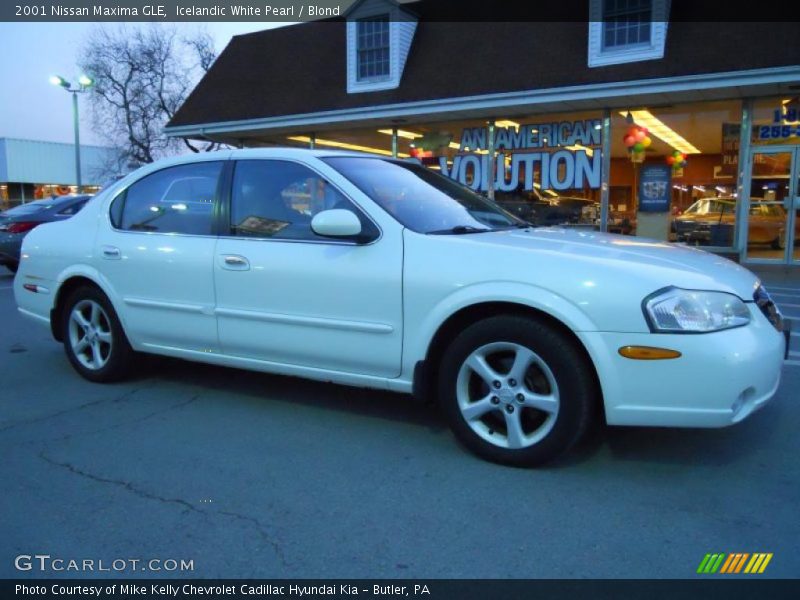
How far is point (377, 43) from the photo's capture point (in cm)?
1538

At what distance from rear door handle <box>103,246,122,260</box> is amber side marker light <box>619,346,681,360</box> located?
340 cm

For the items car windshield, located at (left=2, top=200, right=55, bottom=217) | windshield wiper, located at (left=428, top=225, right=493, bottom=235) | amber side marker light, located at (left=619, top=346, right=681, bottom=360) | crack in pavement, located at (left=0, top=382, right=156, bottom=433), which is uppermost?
car windshield, located at (left=2, top=200, right=55, bottom=217)

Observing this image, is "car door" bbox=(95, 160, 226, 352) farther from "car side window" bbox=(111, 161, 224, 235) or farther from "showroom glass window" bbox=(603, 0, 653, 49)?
"showroom glass window" bbox=(603, 0, 653, 49)

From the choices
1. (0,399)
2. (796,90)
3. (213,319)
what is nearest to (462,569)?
(213,319)

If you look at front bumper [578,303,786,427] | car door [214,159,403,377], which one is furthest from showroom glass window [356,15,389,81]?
front bumper [578,303,786,427]

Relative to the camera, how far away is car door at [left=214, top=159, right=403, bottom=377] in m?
3.62

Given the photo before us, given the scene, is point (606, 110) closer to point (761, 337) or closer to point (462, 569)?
point (761, 337)

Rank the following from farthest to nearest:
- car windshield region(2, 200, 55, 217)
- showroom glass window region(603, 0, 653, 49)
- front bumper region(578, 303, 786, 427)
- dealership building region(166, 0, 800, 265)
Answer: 1. showroom glass window region(603, 0, 653, 49)
2. car windshield region(2, 200, 55, 217)
3. dealership building region(166, 0, 800, 265)
4. front bumper region(578, 303, 786, 427)

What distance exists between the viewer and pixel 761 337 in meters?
3.15

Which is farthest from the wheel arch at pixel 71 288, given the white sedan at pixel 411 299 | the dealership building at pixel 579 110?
the dealership building at pixel 579 110

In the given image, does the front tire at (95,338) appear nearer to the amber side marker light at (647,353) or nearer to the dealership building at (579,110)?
the amber side marker light at (647,353)

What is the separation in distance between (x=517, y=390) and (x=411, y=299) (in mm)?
720
